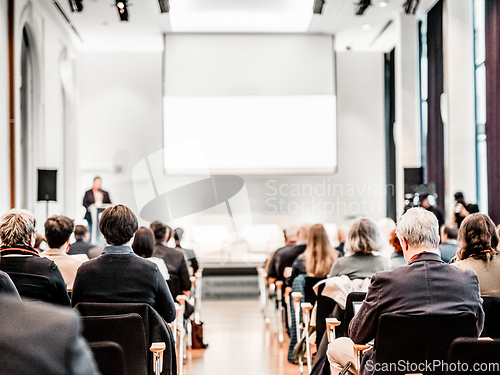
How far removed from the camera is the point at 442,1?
8305 mm

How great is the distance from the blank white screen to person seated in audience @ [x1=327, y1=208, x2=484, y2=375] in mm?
7795

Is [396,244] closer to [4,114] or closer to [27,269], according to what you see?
[27,269]

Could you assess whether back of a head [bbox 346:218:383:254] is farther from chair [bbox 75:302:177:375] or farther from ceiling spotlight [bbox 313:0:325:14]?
ceiling spotlight [bbox 313:0:325:14]

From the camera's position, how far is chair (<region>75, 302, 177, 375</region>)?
2.37m

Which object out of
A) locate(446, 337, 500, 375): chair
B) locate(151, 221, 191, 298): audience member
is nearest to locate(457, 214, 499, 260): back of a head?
locate(446, 337, 500, 375): chair

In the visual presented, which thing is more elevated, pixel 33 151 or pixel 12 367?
pixel 33 151

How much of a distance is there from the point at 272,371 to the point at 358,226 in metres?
1.50

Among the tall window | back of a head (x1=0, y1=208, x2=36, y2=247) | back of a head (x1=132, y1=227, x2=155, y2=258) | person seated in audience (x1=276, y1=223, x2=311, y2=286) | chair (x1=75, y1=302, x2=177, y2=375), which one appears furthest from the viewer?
the tall window

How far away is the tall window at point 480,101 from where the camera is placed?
7.63 m

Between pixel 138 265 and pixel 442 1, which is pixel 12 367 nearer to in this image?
pixel 138 265

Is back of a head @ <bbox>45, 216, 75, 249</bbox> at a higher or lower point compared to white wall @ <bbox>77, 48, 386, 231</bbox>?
lower

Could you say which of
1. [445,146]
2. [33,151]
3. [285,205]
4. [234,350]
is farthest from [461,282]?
[285,205]

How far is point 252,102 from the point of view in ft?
33.3

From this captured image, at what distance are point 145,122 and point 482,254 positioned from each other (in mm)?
9226
